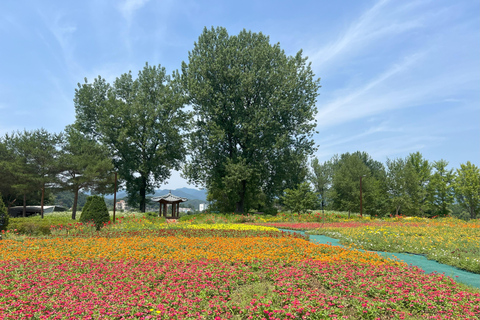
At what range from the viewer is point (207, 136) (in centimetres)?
2997

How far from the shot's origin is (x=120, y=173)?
114 ft

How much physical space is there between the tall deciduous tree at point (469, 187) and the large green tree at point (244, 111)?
73.3ft

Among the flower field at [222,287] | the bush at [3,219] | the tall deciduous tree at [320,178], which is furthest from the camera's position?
the tall deciduous tree at [320,178]

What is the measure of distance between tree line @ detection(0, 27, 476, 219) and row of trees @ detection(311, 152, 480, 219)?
0.27 metres

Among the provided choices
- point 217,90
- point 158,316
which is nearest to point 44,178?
point 217,90

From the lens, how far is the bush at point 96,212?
1635cm

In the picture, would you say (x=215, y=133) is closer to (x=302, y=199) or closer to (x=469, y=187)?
(x=302, y=199)

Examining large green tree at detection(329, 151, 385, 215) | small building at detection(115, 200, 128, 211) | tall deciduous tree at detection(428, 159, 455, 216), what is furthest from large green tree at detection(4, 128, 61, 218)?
tall deciduous tree at detection(428, 159, 455, 216)

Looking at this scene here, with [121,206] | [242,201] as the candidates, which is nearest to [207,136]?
[242,201]

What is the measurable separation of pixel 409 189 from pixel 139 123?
33.0 m

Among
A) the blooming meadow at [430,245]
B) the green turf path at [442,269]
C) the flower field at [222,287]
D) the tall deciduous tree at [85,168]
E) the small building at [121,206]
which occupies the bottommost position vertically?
the green turf path at [442,269]

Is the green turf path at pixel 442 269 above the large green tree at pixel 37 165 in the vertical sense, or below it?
below

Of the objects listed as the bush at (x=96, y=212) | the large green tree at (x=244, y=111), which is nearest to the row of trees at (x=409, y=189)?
the large green tree at (x=244, y=111)

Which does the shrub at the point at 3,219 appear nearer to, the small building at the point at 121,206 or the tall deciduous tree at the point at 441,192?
the small building at the point at 121,206
